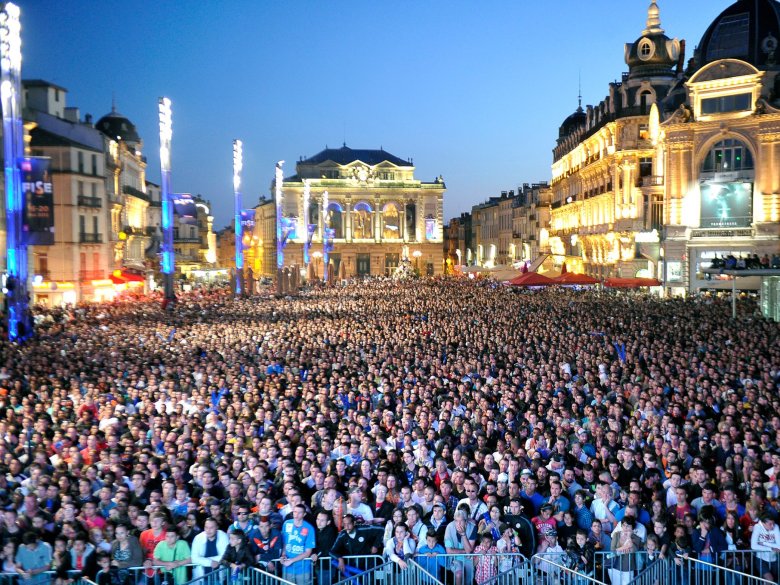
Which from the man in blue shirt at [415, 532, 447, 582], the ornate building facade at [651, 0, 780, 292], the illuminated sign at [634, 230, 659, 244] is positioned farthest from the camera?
the illuminated sign at [634, 230, 659, 244]

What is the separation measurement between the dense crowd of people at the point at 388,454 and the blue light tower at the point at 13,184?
388 cm

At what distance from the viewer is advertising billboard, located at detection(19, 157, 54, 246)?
85.3 ft

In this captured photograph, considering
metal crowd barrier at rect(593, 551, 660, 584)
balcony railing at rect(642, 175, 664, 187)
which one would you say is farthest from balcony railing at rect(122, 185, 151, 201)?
metal crowd barrier at rect(593, 551, 660, 584)

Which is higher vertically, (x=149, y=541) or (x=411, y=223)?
(x=411, y=223)

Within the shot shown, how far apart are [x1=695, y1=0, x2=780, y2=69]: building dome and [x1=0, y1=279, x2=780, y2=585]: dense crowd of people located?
24266mm

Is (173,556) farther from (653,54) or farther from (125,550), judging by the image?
(653,54)

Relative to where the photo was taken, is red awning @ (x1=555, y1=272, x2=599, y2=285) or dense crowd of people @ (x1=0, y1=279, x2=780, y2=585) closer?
dense crowd of people @ (x1=0, y1=279, x2=780, y2=585)

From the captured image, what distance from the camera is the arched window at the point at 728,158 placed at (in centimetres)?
4178

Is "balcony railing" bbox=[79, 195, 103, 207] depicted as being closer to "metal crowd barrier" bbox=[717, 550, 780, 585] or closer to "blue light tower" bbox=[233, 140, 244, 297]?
"blue light tower" bbox=[233, 140, 244, 297]

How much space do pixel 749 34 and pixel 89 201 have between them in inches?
1467

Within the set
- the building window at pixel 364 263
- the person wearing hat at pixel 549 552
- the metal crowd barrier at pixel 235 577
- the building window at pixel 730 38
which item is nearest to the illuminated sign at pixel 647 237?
the building window at pixel 730 38

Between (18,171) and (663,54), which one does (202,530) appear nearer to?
(18,171)

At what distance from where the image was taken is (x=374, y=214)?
106m

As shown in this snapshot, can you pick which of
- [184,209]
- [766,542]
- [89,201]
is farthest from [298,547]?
[89,201]
